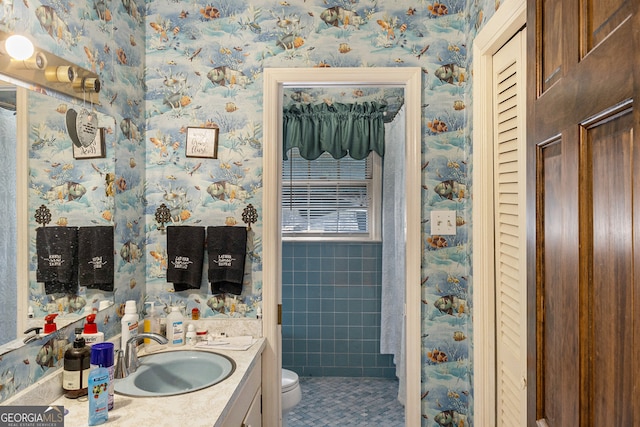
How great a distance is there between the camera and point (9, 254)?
129cm

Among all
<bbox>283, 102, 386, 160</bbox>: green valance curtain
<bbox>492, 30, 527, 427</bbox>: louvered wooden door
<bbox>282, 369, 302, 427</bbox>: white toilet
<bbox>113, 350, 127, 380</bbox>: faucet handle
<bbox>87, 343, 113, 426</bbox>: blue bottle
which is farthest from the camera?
<bbox>283, 102, 386, 160</bbox>: green valance curtain

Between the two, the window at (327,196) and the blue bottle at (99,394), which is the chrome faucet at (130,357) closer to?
the blue bottle at (99,394)

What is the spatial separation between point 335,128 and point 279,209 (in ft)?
5.58

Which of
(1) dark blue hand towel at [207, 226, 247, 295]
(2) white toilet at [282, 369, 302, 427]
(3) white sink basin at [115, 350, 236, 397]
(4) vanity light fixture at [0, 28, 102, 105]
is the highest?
(4) vanity light fixture at [0, 28, 102, 105]

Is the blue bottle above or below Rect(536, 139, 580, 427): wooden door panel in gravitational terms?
below

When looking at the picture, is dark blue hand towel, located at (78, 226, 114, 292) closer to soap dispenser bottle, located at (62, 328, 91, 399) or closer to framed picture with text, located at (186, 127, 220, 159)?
soap dispenser bottle, located at (62, 328, 91, 399)

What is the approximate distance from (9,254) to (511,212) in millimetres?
1545

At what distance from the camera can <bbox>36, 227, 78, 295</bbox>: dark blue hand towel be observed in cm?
143

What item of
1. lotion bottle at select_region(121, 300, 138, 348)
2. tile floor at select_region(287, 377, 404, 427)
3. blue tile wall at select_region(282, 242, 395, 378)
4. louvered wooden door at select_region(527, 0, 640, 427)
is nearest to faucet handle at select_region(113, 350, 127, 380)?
lotion bottle at select_region(121, 300, 138, 348)

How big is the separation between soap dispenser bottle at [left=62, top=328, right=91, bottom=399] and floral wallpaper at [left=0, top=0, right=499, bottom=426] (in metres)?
0.55

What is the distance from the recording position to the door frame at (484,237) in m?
1.86

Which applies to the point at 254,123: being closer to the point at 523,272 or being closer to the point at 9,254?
the point at 9,254

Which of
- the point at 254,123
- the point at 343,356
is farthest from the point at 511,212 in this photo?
the point at 343,356

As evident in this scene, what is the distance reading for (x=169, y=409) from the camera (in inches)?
54.8
